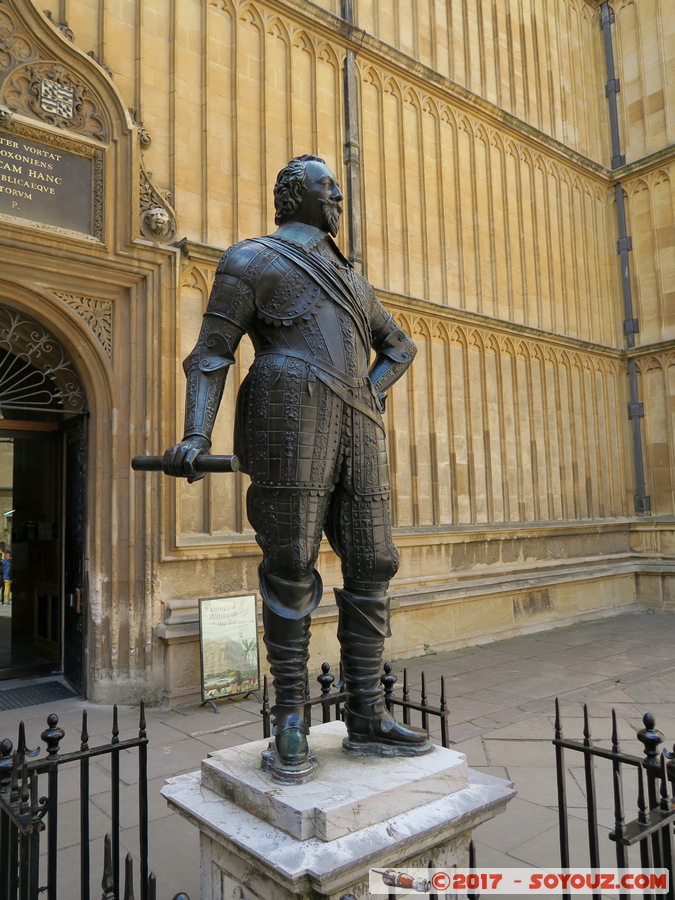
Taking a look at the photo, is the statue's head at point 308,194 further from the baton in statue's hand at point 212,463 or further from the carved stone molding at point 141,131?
the carved stone molding at point 141,131

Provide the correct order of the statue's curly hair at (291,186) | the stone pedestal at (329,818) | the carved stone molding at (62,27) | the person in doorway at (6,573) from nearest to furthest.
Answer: the stone pedestal at (329,818) → the statue's curly hair at (291,186) → the carved stone molding at (62,27) → the person in doorway at (6,573)

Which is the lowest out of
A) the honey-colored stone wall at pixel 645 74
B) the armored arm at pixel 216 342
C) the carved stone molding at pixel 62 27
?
the armored arm at pixel 216 342

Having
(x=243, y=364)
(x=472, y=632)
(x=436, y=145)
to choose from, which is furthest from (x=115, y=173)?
(x=472, y=632)

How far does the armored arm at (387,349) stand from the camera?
300cm

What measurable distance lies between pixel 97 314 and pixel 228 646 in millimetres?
3178

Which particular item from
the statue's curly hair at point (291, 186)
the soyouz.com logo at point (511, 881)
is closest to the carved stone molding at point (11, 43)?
the statue's curly hair at point (291, 186)

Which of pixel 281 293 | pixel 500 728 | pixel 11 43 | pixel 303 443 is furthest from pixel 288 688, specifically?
pixel 11 43

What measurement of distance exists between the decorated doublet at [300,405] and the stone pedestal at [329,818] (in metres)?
0.71

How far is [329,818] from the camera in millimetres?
2057

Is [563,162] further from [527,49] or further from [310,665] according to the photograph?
[310,665]

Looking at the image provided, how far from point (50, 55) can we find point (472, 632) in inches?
297

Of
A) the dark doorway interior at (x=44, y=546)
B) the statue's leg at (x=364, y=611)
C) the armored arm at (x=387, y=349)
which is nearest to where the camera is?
the statue's leg at (x=364, y=611)

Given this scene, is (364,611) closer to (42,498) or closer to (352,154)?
(42,498)

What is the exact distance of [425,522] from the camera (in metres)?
8.27
